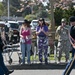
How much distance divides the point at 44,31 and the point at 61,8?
80.9 ft

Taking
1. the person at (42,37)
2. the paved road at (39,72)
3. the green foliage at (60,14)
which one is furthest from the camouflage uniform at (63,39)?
the green foliage at (60,14)

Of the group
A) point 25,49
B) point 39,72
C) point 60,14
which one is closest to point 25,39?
point 25,49

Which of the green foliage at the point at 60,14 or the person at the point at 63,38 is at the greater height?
the person at the point at 63,38

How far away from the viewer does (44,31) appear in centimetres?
1455

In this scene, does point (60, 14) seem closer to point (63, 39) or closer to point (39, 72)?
point (63, 39)

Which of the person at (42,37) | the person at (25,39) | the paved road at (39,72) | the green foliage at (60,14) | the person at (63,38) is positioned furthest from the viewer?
the green foliage at (60,14)

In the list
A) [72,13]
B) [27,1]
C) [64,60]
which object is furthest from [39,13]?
[64,60]

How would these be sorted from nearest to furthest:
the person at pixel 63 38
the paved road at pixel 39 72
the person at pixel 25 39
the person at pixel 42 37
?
1. the paved road at pixel 39 72
2. the person at pixel 25 39
3. the person at pixel 42 37
4. the person at pixel 63 38

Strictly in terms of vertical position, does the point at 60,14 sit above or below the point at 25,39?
below

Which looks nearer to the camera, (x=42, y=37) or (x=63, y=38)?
(x=42, y=37)

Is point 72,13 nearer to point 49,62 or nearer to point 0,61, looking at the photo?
point 49,62

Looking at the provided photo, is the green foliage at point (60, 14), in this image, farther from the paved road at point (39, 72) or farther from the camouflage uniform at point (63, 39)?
the paved road at point (39, 72)

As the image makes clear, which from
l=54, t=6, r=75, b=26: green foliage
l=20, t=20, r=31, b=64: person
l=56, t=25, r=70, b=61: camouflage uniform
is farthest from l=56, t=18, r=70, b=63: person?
l=54, t=6, r=75, b=26: green foliage

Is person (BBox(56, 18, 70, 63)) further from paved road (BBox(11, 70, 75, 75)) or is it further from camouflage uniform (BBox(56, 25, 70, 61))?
paved road (BBox(11, 70, 75, 75))
